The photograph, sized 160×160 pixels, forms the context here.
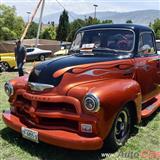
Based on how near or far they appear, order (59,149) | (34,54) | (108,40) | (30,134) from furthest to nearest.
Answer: (34,54), (108,40), (59,149), (30,134)

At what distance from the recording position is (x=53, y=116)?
5324 mm

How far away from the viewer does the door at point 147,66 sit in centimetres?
690

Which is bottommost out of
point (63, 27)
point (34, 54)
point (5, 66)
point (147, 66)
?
point (34, 54)

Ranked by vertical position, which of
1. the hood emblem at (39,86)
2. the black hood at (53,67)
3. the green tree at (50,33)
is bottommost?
the green tree at (50,33)

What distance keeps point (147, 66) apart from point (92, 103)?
250 cm

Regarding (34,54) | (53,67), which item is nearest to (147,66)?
(53,67)

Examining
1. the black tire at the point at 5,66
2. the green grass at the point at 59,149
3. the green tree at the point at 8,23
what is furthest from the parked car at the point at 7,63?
the green tree at the point at 8,23

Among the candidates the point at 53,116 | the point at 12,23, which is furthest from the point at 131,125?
the point at 12,23

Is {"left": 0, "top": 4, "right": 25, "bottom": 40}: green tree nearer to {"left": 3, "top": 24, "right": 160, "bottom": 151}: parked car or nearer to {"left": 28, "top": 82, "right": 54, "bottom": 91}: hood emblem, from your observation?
{"left": 3, "top": 24, "right": 160, "bottom": 151}: parked car

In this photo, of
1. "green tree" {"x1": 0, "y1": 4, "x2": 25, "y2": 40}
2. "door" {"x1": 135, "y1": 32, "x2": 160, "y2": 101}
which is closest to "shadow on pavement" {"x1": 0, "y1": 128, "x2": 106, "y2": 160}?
"door" {"x1": 135, "y1": 32, "x2": 160, "y2": 101}

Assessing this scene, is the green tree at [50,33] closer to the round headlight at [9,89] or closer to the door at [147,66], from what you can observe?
the door at [147,66]

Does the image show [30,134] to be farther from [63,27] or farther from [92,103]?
[63,27]

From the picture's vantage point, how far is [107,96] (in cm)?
527

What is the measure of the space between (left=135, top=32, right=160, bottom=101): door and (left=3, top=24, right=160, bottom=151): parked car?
0.06 feet
